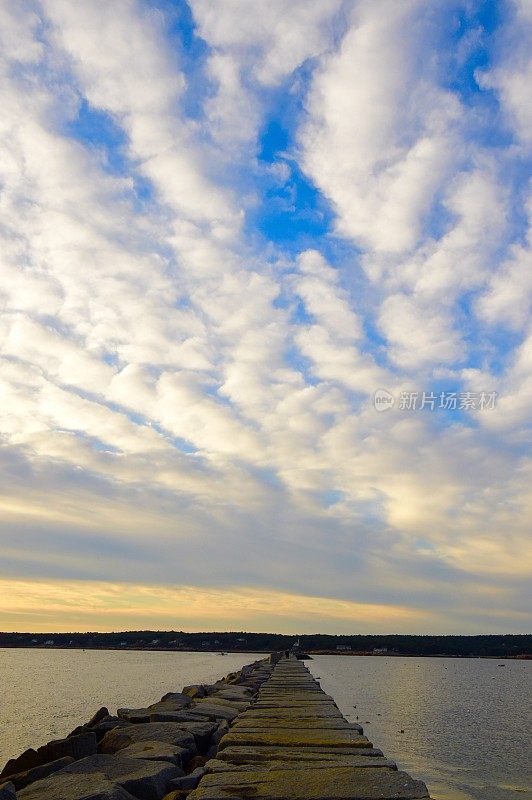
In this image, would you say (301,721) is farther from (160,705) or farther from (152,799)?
(160,705)

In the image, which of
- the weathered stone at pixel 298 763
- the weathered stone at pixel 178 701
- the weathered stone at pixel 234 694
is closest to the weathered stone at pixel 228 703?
the weathered stone at pixel 178 701

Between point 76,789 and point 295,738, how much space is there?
273 cm

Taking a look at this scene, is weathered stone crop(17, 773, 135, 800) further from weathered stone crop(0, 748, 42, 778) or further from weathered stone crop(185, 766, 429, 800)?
weathered stone crop(0, 748, 42, 778)

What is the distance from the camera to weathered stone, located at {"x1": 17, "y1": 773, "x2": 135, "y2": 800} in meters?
6.79

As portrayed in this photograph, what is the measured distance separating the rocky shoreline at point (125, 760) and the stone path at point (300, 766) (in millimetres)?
603

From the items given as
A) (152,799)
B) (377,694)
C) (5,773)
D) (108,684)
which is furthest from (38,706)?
(152,799)

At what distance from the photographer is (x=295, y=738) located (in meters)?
8.42

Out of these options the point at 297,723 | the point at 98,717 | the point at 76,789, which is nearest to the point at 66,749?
the point at 76,789

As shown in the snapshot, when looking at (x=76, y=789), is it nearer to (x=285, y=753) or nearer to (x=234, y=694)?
(x=285, y=753)

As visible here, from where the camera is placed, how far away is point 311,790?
227 inches

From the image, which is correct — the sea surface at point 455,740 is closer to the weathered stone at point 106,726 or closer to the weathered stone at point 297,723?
the weathered stone at point 297,723

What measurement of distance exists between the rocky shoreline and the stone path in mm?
603

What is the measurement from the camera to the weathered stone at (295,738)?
8.02 meters

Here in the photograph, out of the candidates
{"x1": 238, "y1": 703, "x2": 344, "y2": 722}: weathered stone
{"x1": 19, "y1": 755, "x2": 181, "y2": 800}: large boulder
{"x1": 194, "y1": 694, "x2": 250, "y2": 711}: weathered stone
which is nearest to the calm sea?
{"x1": 238, "y1": 703, "x2": 344, "y2": 722}: weathered stone
